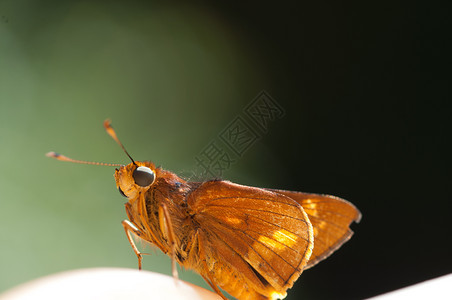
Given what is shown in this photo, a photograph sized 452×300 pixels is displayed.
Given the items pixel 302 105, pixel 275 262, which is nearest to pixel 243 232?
pixel 275 262

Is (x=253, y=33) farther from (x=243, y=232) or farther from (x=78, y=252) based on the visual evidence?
(x=243, y=232)

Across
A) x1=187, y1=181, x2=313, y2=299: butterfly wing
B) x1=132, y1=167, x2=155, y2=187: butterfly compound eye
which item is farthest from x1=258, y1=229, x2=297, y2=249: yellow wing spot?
x1=132, y1=167, x2=155, y2=187: butterfly compound eye

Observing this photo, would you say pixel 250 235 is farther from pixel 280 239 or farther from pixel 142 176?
pixel 142 176

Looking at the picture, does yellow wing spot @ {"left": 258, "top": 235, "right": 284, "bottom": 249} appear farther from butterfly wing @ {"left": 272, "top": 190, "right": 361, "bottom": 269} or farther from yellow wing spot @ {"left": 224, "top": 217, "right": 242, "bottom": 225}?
butterfly wing @ {"left": 272, "top": 190, "right": 361, "bottom": 269}

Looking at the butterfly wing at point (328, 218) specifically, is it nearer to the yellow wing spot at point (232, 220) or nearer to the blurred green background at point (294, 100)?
the yellow wing spot at point (232, 220)

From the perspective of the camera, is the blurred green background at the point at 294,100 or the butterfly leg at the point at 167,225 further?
the blurred green background at the point at 294,100

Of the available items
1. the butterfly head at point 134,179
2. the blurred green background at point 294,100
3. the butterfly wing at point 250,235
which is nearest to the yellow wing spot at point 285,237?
the butterfly wing at point 250,235

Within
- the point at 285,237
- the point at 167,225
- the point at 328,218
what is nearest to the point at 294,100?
the point at 328,218

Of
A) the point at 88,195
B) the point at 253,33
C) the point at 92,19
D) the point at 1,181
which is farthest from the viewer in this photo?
the point at 253,33
